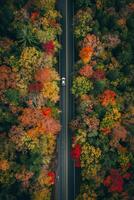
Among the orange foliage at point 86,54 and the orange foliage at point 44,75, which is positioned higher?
the orange foliage at point 86,54

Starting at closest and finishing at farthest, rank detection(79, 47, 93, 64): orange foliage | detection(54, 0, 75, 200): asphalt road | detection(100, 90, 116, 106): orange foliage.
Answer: detection(100, 90, 116, 106): orange foliage, detection(79, 47, 93, 64): orange foliage, detection(54, 0, 75, 200): asphalt road

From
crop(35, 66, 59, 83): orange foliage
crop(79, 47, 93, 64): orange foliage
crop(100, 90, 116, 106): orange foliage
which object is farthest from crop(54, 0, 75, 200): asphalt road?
crop(100, 90, 116, 106): orange foliage

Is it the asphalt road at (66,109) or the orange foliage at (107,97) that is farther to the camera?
the asphalt road at (66,109)

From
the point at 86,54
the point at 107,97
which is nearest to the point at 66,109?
the point at 107,97

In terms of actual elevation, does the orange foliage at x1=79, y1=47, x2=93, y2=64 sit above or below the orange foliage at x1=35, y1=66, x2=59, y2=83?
above

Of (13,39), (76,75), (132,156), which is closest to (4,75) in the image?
(13,39)

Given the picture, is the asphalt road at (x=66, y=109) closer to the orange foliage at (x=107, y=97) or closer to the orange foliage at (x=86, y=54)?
the orange foliage at (x=86, y=54)

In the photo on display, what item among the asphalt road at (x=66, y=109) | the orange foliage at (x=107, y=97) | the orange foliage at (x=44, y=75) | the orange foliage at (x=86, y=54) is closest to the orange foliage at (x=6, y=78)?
the orange foliage at (x=44, y=75)

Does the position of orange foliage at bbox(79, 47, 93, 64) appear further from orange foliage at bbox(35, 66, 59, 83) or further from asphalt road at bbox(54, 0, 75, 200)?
orange foliage at bbox(35, 66, 59, 83)

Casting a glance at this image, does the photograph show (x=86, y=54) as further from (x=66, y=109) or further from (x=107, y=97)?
(x=66, y=109)

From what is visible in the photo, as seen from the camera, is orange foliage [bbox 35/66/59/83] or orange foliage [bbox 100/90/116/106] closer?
orange foliage [bbox 35/66/59/83]

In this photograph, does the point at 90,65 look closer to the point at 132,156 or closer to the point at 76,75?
the point at 76,75
